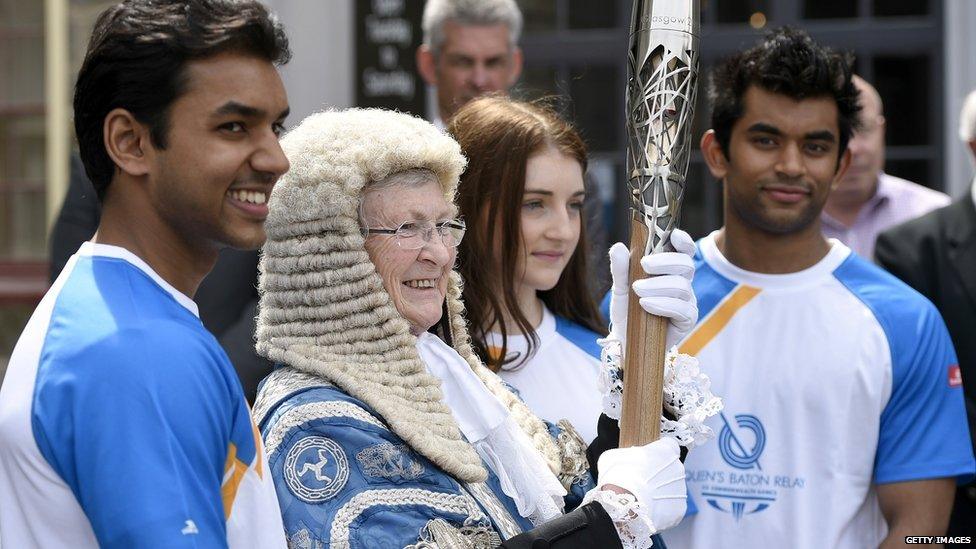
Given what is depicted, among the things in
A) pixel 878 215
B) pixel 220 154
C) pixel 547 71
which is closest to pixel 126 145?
pixel 220 154

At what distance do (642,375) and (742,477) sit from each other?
0.79 m

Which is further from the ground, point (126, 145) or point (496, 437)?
point (126, 145)

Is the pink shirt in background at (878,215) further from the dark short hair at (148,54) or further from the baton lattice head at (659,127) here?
the dark short hair at (148,54)

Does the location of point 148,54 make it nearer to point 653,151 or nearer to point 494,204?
point 653,151

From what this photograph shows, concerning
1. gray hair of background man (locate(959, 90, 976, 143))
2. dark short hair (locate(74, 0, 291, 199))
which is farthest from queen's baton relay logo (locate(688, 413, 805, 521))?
gray hair of background man (locate(959, 90, 976, 143))

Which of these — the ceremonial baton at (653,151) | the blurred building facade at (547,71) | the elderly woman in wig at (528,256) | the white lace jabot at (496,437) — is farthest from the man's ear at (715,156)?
the blurred building facade at (547,71)

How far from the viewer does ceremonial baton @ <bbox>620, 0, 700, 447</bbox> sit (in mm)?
2230

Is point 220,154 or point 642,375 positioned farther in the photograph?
point 642,375

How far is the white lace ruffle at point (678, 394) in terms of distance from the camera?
250cm

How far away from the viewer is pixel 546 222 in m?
2.96

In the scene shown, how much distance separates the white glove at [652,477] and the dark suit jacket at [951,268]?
5.33 ft

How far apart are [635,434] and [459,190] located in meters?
0.86

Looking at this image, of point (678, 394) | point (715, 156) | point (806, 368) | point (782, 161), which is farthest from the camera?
point (715, 156)

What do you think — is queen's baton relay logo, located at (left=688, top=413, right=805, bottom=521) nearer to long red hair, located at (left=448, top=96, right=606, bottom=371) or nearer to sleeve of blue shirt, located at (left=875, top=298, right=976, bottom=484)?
sleeve of blue shirt, located at (left=875, top=298, right=976, bottom=484)
